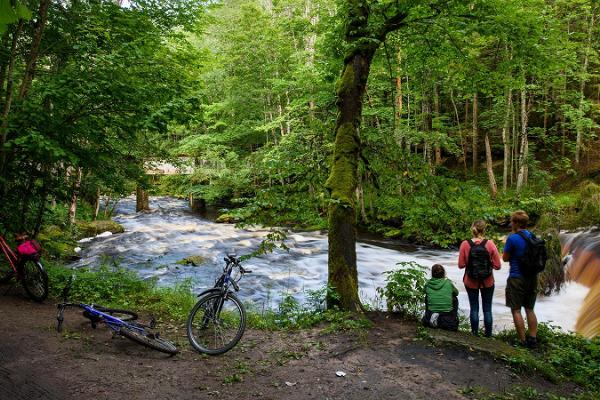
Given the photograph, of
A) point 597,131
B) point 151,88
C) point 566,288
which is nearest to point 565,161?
point 597,131

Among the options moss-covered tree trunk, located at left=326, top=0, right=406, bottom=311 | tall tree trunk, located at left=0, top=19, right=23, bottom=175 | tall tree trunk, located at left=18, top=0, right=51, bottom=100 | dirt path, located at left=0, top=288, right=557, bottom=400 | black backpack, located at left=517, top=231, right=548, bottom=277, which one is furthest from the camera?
tall tree trunk, located at left=18, top=0, right=51, bottom=100

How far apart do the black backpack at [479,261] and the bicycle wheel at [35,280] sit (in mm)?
7626

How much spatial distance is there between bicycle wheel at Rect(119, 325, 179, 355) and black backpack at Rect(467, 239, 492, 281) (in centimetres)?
473

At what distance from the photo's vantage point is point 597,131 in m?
25.9

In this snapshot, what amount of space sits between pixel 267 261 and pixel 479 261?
10.0 metres

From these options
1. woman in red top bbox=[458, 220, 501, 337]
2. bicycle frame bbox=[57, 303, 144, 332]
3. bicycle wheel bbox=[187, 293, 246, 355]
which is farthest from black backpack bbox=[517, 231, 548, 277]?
bicycle frame bbox=[57, 303, 144, 332]

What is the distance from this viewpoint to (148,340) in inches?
205

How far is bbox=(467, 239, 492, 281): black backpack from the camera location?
20.4ft

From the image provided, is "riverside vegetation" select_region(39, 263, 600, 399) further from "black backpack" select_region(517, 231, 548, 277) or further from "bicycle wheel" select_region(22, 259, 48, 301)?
"black backpack" select_region(517, 231, 548, 277)

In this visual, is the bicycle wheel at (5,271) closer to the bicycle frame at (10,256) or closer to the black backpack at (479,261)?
the bicycle frame at (10,256)

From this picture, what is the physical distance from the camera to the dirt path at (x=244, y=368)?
13.8 ft

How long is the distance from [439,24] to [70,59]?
737cm

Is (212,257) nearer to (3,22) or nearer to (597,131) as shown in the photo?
(3,22)

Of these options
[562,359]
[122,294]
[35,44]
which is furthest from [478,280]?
[35,44]
